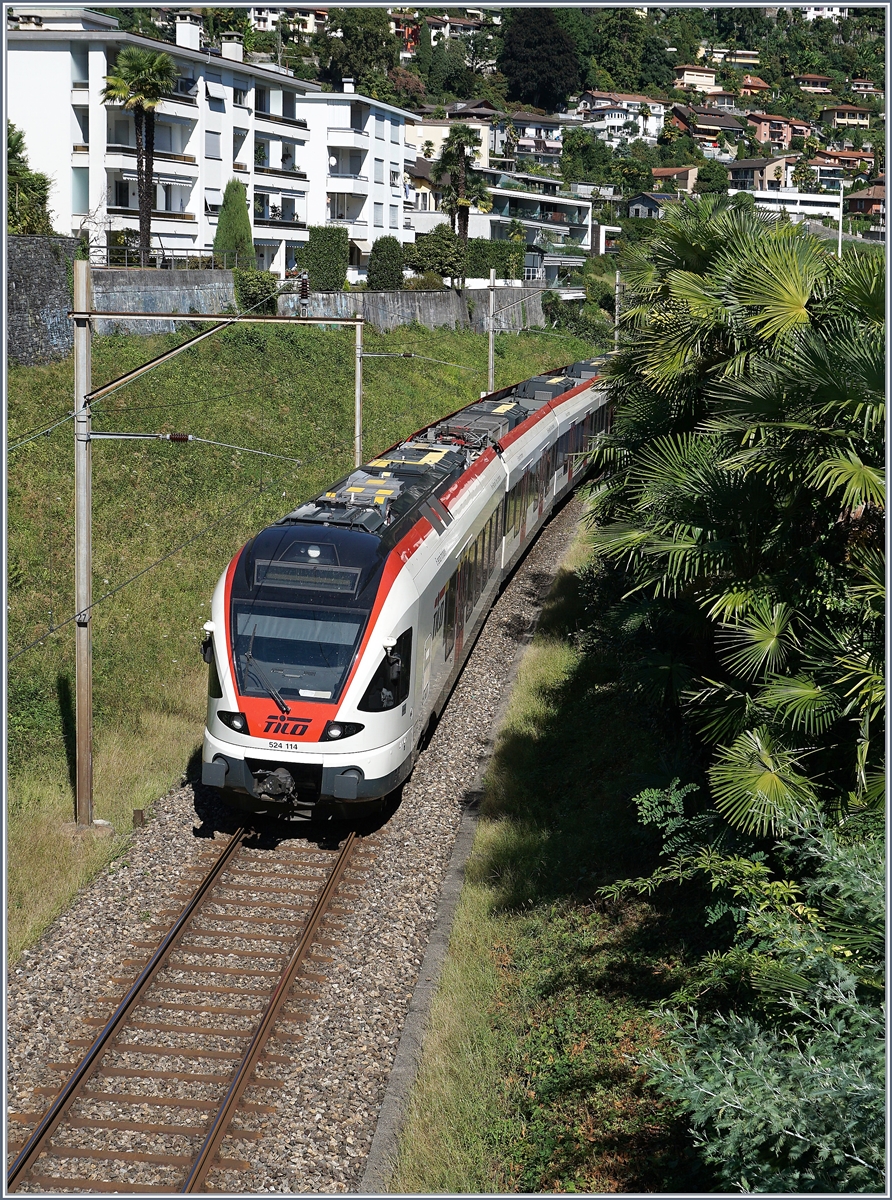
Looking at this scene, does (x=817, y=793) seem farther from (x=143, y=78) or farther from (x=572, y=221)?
(x=572, y=221)

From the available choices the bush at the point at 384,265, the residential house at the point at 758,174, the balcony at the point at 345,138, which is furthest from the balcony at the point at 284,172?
the residential house at the point at 758,174

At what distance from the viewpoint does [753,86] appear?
158 metres

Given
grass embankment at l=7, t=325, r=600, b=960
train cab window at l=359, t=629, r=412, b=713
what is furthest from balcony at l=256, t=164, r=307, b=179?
train cab window at l=359, t=629, r=412, b=713

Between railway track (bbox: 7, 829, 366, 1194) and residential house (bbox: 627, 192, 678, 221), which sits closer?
railway track (bbox: 7, 829, 366, 1194)

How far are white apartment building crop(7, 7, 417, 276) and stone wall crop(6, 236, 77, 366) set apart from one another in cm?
910

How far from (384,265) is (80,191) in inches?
517

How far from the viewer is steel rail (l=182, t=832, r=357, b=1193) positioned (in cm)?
864

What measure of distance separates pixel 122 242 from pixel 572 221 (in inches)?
2375

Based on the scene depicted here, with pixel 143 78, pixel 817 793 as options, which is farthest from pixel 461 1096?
pixel 143 78

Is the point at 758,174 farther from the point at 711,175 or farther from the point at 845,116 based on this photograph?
the point at 845,116

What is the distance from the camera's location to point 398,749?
13.4 metres

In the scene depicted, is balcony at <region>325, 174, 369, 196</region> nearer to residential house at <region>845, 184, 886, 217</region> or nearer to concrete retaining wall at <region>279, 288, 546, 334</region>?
concrete retaining wall at <region>279, 288, 546, 334</region>

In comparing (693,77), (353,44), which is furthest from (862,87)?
(353,44)

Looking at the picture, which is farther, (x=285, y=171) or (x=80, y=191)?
(x=285, y=171)
